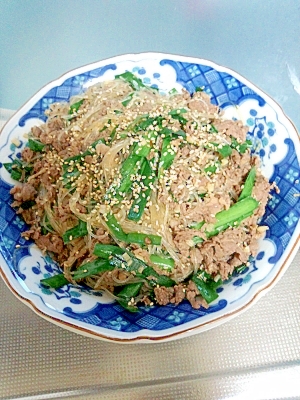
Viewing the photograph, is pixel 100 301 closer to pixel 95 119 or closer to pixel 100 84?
pixel 95 119

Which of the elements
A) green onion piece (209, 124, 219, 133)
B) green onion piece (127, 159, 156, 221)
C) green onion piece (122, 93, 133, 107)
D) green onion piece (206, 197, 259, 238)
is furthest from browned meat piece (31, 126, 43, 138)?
green onion piece (206, 197, 259, 238)

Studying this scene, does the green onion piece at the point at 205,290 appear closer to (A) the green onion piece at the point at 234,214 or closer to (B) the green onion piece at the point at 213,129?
(A) the green onion piece at the point at 234,214

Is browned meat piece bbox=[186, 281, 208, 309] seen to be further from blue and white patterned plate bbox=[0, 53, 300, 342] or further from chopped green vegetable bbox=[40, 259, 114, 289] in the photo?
chopped green vegetable bbox=[40, 259, 114, 289]

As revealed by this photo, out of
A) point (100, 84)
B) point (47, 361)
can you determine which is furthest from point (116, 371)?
point (100, 84)

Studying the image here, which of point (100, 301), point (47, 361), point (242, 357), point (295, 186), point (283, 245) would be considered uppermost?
point (295, 186)

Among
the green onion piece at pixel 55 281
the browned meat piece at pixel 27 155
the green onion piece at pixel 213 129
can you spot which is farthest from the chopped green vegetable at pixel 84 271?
the green onion piece at pixel 213 129

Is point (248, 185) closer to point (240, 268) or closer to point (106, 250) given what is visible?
point (240, 268)
